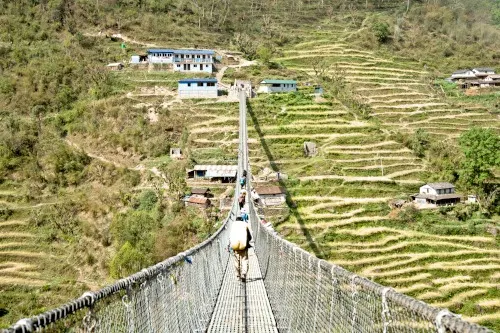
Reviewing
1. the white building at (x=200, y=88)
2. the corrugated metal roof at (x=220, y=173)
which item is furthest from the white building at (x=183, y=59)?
the corrugated metal roof at (x=220, y=173)

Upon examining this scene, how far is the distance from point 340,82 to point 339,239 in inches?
548

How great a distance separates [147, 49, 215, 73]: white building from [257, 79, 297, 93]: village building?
3.86 metres

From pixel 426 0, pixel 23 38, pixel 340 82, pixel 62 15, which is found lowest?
pixel 340 82

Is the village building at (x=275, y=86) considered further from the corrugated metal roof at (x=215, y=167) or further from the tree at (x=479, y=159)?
the tree at (x=479, y=159)

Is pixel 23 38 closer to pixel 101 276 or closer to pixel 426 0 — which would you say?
pixel 101 276

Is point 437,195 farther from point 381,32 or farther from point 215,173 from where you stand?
point 381,32

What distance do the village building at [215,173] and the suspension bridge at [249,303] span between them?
34.1 feet

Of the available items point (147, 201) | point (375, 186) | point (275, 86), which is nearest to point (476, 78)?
point (275, 86)

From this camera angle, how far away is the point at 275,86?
23344 millimetres

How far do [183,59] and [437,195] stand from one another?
16662mm

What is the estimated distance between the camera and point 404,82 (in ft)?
90.4

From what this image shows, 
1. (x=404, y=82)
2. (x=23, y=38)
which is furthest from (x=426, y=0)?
(x=23, y=38)

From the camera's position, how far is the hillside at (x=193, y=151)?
13391 millimetres

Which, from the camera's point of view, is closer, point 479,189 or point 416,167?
point 479,189
